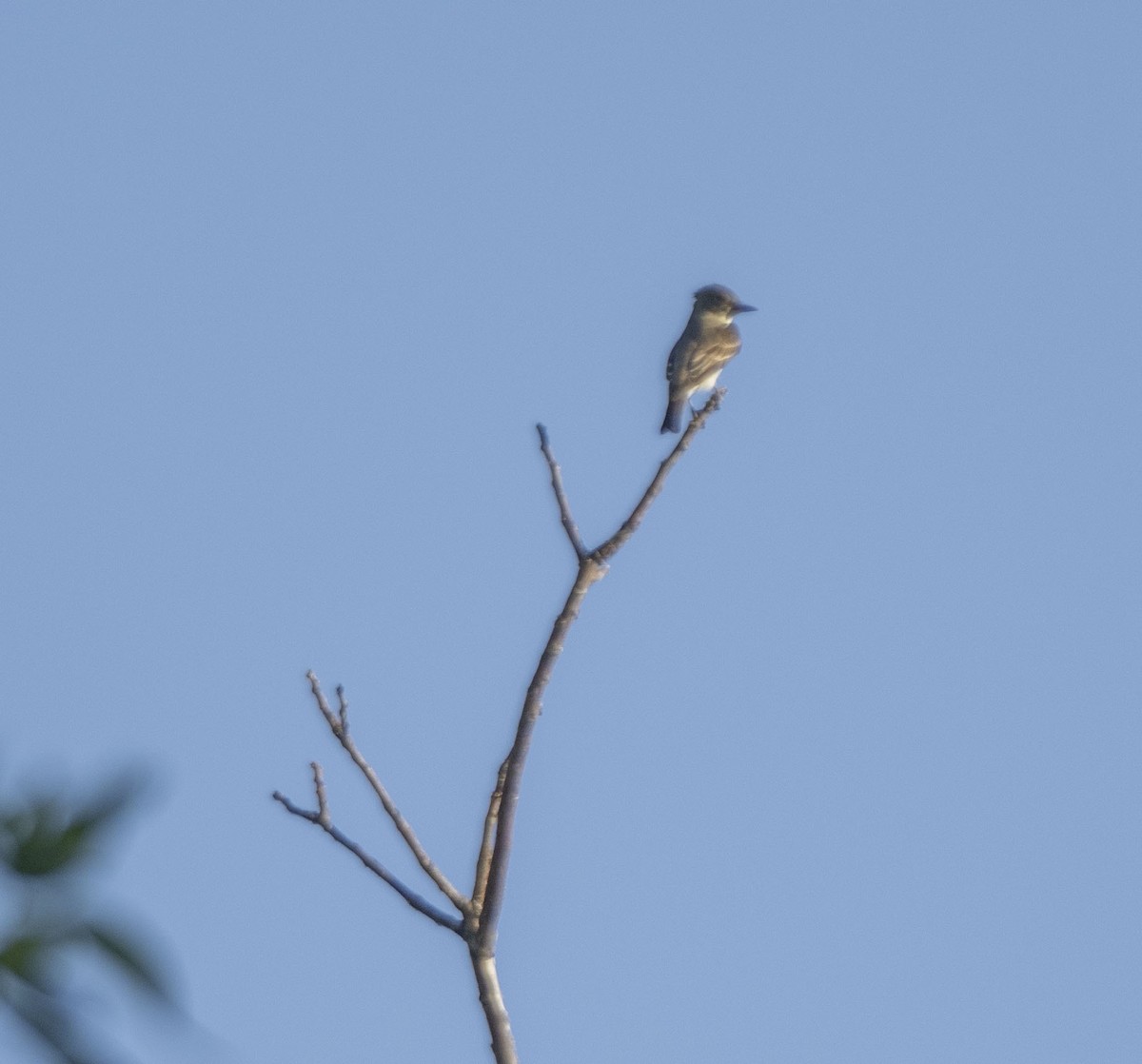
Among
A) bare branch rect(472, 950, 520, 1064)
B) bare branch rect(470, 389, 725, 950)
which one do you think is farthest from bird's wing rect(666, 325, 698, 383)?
bare branch rect(472, 950, 520, 1064)

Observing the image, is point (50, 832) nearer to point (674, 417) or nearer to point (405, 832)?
point (405, 832)

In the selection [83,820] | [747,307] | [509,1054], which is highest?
[747,307]

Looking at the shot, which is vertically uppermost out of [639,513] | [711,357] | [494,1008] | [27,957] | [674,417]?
[711,357]

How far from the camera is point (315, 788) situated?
169 inches

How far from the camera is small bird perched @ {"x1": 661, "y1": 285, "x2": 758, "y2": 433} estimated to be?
1357 centimetres

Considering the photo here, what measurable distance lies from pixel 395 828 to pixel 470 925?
29 cm

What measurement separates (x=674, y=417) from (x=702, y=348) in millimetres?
1058

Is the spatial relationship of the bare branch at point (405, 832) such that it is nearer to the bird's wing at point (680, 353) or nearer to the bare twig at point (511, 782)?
the bare twig at point (511, 782)

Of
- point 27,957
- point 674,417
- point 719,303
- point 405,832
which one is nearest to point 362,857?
point 405,832

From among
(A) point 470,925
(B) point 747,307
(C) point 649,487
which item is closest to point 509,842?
(A) point 470,925

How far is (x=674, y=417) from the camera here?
43.5 feet

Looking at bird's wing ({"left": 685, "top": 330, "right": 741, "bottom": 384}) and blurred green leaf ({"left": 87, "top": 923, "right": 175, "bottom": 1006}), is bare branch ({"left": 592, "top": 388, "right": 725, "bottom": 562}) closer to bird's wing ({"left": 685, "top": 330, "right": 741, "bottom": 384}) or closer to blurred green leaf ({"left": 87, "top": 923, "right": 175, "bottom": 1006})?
blurred green leaf ({"left": 87, "top": 923, "right": 175, "bottom": 1006})

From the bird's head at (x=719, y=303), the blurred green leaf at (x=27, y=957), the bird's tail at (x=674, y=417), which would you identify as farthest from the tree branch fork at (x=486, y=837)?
the bird's head at (x=719, y=303)

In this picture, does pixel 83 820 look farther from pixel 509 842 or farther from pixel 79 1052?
pixel 509 842
